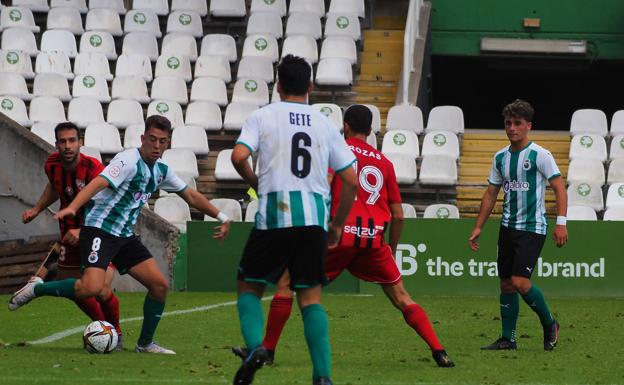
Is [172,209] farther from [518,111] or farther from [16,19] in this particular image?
[518,111]

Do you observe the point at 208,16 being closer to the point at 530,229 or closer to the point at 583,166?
the point at 583,166

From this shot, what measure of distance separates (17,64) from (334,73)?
5.15 meters

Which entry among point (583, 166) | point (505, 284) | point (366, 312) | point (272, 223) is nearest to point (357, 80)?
point (583, 166)

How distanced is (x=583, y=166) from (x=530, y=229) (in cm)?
1017

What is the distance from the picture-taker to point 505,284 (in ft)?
33.7

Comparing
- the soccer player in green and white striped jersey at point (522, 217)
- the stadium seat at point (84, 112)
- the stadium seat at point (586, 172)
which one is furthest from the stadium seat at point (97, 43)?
the soccer player in green and white striped jersey at point (522, 217)

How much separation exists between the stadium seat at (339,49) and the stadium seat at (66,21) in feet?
14.0

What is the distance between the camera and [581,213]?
60.8 ft

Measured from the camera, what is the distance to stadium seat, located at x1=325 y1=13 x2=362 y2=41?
22906 millimetres

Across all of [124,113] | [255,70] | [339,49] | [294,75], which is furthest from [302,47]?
[294,75]

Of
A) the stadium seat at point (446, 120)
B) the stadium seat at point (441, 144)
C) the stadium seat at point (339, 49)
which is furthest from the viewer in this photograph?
the stadium seat at point (339, 49)

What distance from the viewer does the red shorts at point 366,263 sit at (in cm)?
885

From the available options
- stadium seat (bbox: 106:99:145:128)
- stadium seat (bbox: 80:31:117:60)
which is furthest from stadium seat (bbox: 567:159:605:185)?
stadium seat (bbox: 80:31:117:60)

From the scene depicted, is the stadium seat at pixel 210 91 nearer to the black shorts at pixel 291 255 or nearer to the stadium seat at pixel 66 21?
the stadium seat at pixel 66 21
